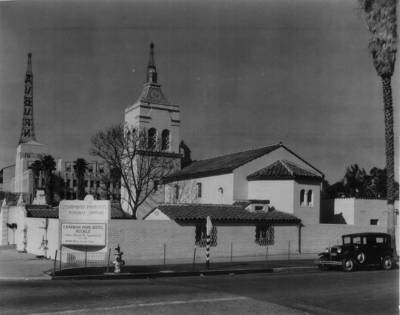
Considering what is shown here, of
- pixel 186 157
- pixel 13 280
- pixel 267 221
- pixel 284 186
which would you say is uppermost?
pixel 186 157

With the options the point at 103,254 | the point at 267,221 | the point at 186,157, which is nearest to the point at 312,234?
the point at 267,221

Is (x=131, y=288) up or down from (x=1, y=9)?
down

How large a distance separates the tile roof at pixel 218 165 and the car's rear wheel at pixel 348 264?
1641cm

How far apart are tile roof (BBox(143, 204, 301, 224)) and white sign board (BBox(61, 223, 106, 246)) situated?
4.38 m

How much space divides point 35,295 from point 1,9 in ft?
26.2

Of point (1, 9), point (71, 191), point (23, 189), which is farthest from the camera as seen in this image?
point (71, 191)

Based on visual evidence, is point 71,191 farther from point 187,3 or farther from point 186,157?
point 187,3

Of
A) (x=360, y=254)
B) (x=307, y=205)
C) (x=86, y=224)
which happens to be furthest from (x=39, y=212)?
(x=360, y=254)

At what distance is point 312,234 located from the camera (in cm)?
3341

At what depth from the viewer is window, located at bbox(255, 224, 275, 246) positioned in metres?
31.5

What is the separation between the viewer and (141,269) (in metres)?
21.8

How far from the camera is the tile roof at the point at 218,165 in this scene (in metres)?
39.2

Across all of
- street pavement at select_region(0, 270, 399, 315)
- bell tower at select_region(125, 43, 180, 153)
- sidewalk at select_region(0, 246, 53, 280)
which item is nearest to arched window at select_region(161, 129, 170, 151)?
bell tower at select_region(125, 43, 180, 153)

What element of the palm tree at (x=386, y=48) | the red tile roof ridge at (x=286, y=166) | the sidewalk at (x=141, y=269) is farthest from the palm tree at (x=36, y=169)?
the palm tree at (x=386, y=48)
